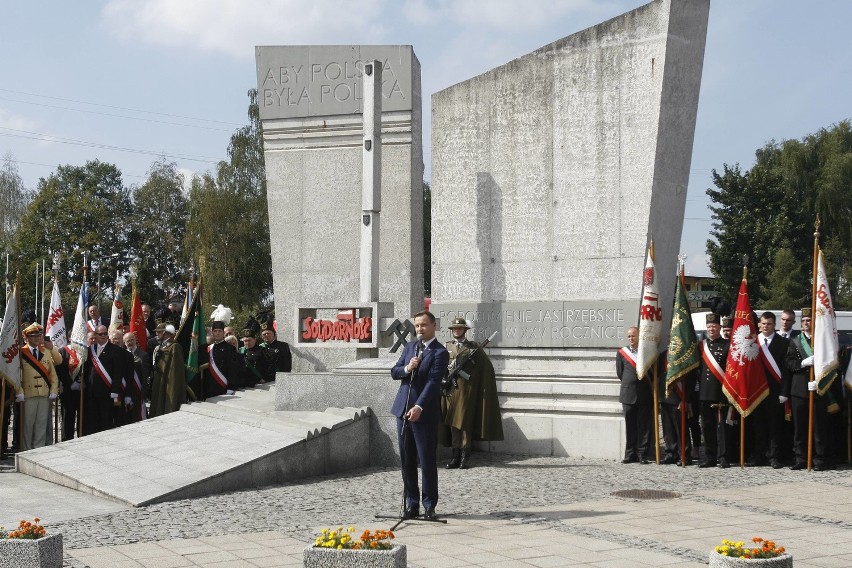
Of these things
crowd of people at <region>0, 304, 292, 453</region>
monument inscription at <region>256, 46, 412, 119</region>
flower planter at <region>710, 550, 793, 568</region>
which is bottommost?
flower planter at <region>710, 550, 793, 568</region>

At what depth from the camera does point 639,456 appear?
1173cm

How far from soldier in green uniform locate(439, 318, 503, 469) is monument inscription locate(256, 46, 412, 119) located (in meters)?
4.44

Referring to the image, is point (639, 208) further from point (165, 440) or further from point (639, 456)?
point (165, 440)

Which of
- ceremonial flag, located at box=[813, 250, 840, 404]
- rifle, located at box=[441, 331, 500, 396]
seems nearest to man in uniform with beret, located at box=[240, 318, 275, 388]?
rifle, located at box=[441, 331, 500, 396]

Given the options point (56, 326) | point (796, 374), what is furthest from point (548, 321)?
point (56, 326)

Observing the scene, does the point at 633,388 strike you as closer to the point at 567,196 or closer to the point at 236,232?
the point at 567,196

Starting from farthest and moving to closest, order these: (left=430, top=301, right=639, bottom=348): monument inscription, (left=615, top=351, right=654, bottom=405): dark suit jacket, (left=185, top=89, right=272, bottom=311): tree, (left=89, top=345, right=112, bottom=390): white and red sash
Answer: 1. (left=185, top=89, right=272, bottom=311): tree
2. (left=89, top=345, right=112, bottom=390): white and red sash
3. (left=430, top=301, right=639, bottom=348): monument inscription
4. (left=615, top=351, right=654, bottom=405): dark suit jacket

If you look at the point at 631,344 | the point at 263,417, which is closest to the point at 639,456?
the point at 631,344

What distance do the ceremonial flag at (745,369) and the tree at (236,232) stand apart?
34.2m

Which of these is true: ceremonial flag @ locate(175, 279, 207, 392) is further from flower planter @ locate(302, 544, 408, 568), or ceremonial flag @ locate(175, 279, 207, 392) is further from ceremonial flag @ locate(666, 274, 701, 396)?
flower planter @ locate(302, 544, 408, 568)

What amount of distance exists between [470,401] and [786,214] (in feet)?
99.7

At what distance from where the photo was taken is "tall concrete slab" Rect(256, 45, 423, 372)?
14992mm

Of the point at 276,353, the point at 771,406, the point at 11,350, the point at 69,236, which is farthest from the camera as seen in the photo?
the point at 69,236

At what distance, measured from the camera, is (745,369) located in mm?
11117
